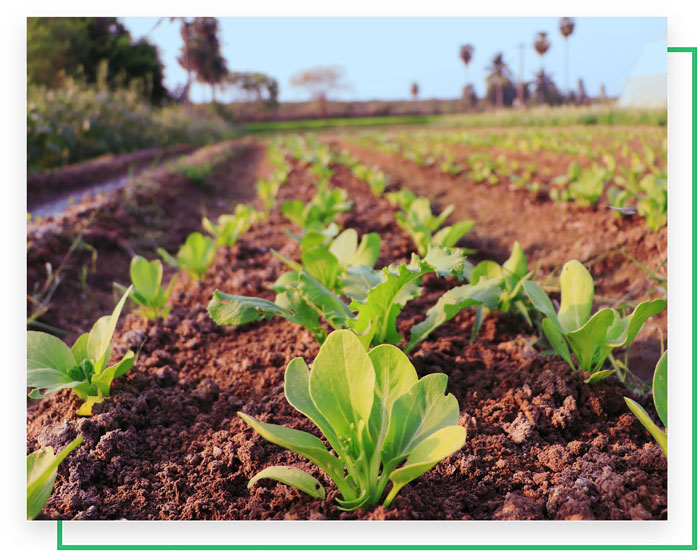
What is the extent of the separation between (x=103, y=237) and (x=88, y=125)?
3.94 metres

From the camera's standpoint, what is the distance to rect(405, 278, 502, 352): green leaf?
4.58 feet

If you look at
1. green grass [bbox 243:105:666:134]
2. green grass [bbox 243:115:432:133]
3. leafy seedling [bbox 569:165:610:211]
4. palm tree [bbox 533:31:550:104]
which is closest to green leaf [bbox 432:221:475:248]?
palm tree [bbox 533:31:550:104]

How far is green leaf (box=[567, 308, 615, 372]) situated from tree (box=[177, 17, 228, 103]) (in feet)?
4.15

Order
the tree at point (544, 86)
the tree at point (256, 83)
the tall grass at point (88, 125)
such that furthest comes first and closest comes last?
the tall grass at point (88, 125), the tree at point (544, 86), the tree at point (256, 83)

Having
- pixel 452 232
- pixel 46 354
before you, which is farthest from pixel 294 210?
pixel 46 354

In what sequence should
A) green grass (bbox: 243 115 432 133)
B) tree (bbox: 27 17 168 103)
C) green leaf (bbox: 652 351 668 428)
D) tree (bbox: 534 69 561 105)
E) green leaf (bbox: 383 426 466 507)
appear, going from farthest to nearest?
tree (bbox: 27 17 168 103) → green grass (bbox: 243 115 432 133) → tree (bbox: 534 69 561 105) → green leaf (bbox: 652 351 668 428) → green leaf (bbox: 383 426 466 507)

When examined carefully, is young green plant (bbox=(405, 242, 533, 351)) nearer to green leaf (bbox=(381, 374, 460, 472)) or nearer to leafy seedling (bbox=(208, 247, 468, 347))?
leafy seedling (bbox=(208, 247, 468, 347))

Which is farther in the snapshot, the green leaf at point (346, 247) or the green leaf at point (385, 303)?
the green leaf at point (346, 247)

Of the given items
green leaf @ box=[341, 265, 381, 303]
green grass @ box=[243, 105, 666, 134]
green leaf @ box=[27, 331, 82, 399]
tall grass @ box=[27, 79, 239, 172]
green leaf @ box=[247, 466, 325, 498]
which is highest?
green grass @ box=[243, 105, 666, 134]

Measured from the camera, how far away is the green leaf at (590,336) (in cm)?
118

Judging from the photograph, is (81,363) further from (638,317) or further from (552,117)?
(552,117)

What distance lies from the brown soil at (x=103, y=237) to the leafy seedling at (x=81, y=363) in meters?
0.95

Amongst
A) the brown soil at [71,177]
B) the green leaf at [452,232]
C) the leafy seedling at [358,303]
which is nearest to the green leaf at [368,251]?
the leafy seedling at [358,303]

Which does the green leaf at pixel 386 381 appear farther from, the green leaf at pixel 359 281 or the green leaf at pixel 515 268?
the green leaf at pixel 515 268
